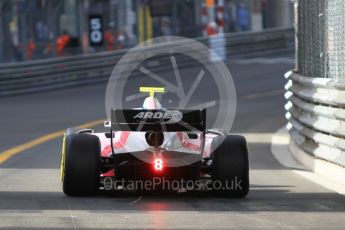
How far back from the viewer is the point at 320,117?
1462 cm

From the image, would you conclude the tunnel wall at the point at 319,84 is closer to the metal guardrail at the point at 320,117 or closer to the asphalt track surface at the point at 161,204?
the metal guardrail at the point at 320,117

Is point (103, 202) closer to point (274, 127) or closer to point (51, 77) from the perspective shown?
point (274, 127)

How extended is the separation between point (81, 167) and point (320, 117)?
14.9 feet

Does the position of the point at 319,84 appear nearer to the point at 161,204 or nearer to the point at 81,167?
the point at 161,204

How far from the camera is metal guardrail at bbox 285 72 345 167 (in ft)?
43.8

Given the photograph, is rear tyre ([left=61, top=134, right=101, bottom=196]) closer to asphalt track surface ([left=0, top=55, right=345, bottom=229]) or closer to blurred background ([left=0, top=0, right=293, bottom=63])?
asphalt track surface ([left=0, top=55, right=345, bottom=229])

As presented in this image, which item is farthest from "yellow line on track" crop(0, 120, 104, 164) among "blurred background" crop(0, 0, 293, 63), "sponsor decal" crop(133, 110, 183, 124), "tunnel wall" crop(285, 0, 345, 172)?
"blurred background" crop(0, 0, 293, 63)

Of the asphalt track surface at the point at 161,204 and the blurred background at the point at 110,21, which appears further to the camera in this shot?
the blurred background at the point at 110,21

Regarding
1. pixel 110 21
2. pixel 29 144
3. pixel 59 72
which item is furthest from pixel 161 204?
pixel 110 21

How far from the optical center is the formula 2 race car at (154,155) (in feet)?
36.1

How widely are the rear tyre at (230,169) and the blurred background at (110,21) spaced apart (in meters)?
20.5

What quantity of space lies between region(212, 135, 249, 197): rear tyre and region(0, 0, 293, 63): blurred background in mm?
20511

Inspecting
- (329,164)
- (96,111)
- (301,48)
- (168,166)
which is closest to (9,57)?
(96,111)

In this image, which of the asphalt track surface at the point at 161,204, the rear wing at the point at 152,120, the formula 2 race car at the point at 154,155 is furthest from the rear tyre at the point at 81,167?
the rear wing at the point at 152,120
